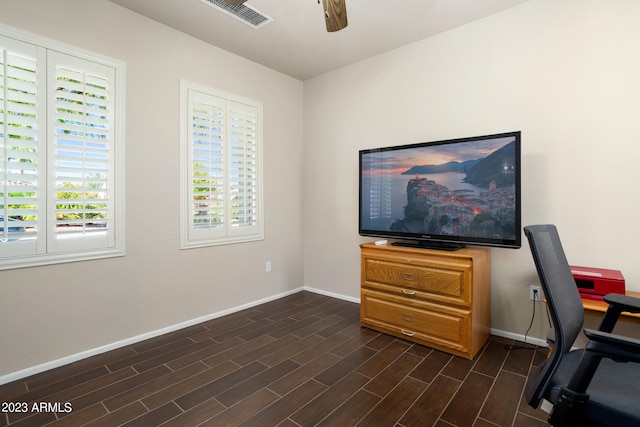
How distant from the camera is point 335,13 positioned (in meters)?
1.79

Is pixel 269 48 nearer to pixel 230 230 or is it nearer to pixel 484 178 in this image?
pixel 230 230

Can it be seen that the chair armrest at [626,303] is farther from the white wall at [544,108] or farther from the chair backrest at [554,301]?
the white wall at [544,108]

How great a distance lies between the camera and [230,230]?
3.39 m

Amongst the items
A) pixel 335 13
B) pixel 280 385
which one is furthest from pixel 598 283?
pixel 335 13

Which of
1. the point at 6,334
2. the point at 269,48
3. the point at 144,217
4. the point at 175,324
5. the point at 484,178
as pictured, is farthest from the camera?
the point at 269,48

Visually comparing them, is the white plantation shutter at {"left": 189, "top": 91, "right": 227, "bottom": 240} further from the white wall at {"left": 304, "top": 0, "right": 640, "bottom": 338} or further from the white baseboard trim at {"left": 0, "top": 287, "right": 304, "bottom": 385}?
the white wall at {"left": 304, "top": 0, "right": 640, "bottom": 338}

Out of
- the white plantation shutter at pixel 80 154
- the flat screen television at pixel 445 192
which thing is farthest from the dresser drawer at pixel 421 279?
the white plantation shutter at pixel 80 154

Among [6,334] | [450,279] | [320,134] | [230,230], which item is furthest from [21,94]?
[450,279]

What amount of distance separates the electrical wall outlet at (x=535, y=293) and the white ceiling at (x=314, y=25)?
2.30 m

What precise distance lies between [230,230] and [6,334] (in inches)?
71.5

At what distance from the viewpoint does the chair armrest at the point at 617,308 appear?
1404 millimetres

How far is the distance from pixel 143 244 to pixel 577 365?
2926 mm

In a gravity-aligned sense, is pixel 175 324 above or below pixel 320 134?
below

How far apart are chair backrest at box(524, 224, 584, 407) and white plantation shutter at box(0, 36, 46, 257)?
9.62 feet
